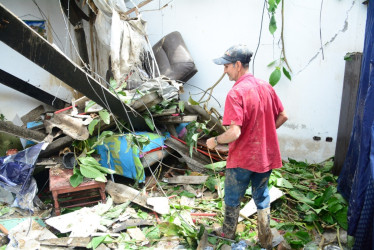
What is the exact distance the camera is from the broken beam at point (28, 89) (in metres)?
5.64

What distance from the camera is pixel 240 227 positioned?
13.0 feet

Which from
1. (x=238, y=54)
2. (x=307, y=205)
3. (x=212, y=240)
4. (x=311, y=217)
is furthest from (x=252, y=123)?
(x=307, y=205)

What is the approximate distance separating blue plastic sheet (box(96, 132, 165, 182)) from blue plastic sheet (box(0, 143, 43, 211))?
37.2 inches

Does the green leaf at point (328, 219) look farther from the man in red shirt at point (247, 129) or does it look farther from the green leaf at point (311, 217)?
the man in red shirt at point (247, 129)

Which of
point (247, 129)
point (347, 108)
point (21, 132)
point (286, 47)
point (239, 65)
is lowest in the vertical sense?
point (21, 132)

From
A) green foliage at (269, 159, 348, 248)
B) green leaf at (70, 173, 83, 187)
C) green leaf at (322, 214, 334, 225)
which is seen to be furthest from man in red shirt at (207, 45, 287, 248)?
green leaf at (70, 173, 83, 187)

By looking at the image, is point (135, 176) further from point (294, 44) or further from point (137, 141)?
point (294, 44)

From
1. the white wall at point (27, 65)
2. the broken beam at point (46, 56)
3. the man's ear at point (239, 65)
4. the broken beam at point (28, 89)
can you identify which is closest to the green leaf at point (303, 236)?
the man's ear at point (239, 65)

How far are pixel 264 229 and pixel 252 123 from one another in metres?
1.25

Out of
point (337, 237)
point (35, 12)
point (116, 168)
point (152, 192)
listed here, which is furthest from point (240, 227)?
point (35, 12)

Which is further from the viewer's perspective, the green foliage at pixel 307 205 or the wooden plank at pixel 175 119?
the wooden plank at pixel 175 119

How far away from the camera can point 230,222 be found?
3.60 m

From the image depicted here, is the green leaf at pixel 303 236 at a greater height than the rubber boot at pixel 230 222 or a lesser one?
lesser

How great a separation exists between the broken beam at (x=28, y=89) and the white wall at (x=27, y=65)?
331 mm
